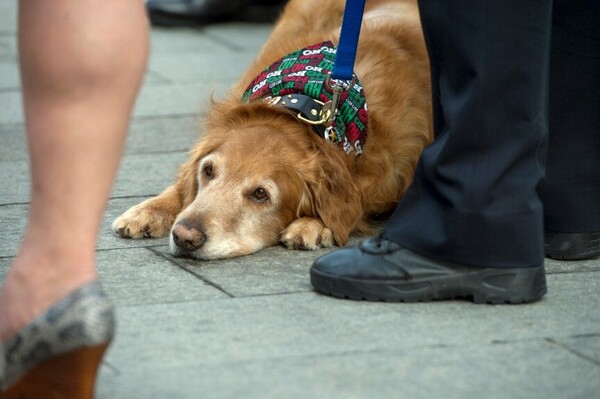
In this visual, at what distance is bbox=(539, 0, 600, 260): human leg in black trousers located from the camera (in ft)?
12.6

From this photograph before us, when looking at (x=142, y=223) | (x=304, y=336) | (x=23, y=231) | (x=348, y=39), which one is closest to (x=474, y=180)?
(x=304, y=336)

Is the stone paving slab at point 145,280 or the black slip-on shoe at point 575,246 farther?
the black slip-on shoe at point 575,246

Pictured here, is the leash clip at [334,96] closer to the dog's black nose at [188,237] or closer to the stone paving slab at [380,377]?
the dog's black nose at [188,237]

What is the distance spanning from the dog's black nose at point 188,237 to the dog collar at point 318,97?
62cm

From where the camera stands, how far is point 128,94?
257 cm

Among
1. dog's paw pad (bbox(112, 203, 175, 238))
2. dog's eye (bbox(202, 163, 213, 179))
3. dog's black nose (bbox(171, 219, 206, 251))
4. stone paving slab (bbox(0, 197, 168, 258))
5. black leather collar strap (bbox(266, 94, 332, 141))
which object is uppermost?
black leather collar strap (bbox(266, 94, 332, 141))

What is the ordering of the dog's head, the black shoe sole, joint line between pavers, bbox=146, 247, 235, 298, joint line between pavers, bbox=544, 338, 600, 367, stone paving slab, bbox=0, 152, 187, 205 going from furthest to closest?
stone paving slab, bbox=0, 152, 187, 205 < the dog's head < joint line between pavers, bbox=146, 247, 235, 298 < the black shoe sole < joint line between pavers, bbox=544, 338, 600, 367

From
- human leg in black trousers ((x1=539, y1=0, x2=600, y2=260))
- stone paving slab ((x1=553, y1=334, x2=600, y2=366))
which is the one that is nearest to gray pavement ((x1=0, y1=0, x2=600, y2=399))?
stone paving slab ((x1=553, y1=334, x2=600, y2=366))

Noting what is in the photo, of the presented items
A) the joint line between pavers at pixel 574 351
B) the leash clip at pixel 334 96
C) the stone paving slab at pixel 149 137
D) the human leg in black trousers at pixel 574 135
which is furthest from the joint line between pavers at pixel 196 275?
the stone paving slab at pixel 149 137

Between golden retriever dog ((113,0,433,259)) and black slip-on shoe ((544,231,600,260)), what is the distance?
2.57ft

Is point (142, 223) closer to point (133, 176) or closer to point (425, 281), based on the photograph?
point (133, 176)

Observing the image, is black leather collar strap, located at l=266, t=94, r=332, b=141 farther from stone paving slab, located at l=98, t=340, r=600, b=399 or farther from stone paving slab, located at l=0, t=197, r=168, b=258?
stone paving slab, located at l=98, t=340, r=600, b=399

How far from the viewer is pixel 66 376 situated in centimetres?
248

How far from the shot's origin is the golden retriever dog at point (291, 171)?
162 inches
